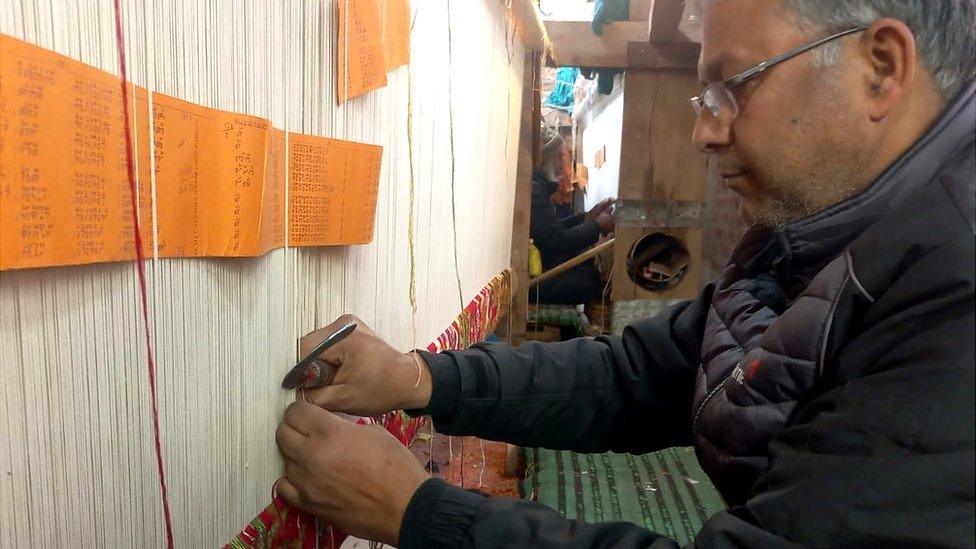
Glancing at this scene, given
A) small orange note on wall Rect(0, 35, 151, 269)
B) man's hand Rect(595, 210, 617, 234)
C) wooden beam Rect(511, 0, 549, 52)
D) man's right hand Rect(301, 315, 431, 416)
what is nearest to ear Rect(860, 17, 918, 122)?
man's right hand Rect(301, 315, 431, 416)

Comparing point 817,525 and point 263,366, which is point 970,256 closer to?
point 817,525

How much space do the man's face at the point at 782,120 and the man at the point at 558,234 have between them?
2579 mm

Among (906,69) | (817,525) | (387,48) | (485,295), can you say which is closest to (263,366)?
(387,48)

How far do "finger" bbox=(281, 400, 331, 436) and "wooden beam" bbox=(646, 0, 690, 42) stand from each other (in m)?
2.13

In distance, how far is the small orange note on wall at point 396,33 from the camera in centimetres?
81

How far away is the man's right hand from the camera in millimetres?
797

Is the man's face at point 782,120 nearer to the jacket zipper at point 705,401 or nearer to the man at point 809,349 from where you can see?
the man at point 809,349

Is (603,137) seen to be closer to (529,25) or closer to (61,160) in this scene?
(529,25)

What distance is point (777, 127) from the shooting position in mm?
858

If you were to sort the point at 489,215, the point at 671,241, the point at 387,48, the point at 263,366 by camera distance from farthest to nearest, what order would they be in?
the point at 671,241
the point at 489,215
the point at 387,48
the point at 263,366

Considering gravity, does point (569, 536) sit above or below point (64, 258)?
below

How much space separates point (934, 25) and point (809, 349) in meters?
0.42

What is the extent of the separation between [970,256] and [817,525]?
0.91 feet

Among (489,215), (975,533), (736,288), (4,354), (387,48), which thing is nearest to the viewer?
(4,354)
